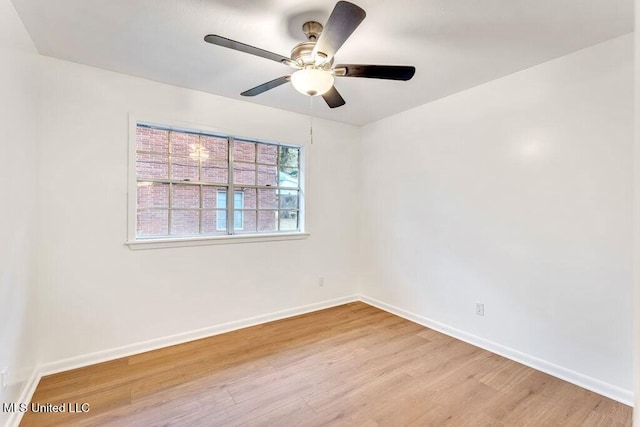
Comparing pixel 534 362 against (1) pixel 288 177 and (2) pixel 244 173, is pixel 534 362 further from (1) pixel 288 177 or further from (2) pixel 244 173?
(2) pixel 244 173

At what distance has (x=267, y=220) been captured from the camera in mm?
3551

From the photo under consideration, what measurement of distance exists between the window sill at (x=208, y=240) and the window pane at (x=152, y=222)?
16 cm

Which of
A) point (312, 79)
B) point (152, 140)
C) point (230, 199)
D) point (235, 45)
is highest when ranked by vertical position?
point (235, 45)

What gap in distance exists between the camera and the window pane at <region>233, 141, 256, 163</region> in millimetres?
3297

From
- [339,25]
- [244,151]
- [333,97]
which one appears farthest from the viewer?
[244,151]

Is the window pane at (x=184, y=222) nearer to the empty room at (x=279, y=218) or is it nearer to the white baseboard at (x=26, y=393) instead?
the empty room at (x=279, y=218)

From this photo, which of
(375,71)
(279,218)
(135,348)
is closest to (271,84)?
(375,71)

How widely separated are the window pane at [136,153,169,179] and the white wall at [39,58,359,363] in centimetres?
19

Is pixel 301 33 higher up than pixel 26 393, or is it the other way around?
pixel 301 33

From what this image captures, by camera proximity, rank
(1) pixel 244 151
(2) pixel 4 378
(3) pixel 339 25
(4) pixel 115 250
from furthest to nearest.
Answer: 1. (1) pixel 244 151
2. (4) pixel 115 250
3. (2) pixel 4 378
4. (3) pixel 339 25

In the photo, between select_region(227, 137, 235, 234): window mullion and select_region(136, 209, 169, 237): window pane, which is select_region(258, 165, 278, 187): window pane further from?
select_region(136, 209, 169, 237): window pane

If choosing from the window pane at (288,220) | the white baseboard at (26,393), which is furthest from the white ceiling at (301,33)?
the white baseboard at (26,393)

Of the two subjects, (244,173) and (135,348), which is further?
(244,173)

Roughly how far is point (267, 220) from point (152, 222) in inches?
48.0
